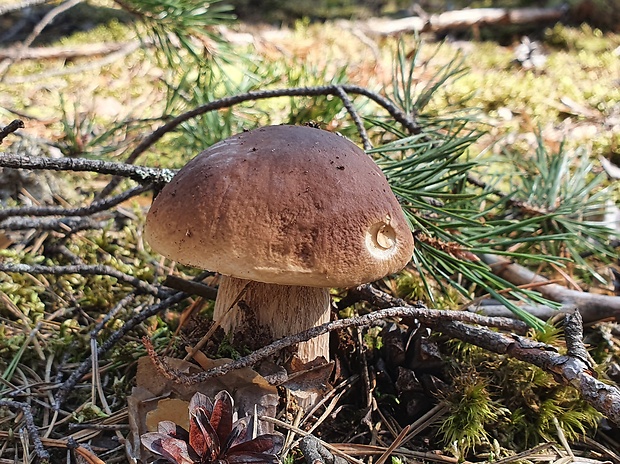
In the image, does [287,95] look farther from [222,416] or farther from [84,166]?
[222,416]

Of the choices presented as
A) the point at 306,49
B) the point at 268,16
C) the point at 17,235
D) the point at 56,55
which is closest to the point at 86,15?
the point at 56,55

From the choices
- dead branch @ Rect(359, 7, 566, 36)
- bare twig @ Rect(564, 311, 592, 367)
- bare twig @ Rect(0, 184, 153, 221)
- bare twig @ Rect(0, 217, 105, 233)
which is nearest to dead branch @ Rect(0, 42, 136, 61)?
bare twig @ Rect(0, 217, 105, 233)

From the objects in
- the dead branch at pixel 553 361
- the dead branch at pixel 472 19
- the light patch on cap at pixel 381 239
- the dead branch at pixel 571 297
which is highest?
the dead branch at pixel 472 19

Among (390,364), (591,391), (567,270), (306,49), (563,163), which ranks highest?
(306,49)

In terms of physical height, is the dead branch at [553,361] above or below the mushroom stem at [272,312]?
below

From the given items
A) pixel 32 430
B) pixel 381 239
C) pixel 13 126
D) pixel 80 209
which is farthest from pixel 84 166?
pixel 381 239

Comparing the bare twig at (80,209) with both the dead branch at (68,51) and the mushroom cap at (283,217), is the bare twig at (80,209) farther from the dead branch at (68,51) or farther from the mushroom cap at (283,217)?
the dead branch at (68,51)

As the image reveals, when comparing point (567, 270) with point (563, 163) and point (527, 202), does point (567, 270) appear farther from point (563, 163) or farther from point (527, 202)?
point (563, 163)

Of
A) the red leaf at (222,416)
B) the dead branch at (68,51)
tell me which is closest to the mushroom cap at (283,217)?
the red leaf at (222,416)
